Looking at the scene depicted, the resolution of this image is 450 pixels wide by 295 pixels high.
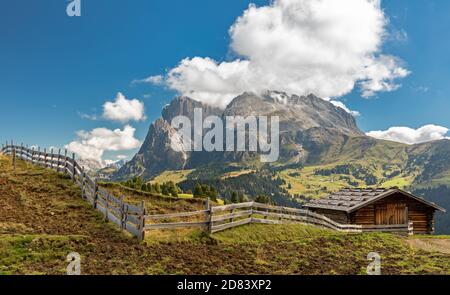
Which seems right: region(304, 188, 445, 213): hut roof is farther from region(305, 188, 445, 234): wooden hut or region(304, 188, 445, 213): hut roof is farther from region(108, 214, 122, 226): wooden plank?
region(108, 214, 122, 226): wooden plank

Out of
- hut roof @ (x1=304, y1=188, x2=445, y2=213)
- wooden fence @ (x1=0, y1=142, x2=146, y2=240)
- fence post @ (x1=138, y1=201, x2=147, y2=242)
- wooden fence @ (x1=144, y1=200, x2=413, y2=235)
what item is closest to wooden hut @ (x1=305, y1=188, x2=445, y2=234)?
hut roof @ (x1=304, y1=188, x2=445, y2=213)

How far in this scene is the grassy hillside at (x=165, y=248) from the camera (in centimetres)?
1271

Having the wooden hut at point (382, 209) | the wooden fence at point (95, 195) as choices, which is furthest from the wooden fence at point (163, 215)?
the wooden hut at point (382, 209)

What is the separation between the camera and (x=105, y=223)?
1991 cm

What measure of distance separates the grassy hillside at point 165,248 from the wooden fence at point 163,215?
56 cm

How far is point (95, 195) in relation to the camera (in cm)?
2275

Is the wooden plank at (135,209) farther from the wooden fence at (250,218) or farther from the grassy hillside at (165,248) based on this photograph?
the grassy hillside at (165,248)

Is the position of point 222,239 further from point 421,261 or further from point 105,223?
point 421,261

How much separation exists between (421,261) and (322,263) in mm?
4913

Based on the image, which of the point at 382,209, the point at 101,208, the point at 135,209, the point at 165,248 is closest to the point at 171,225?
the point at 135,209

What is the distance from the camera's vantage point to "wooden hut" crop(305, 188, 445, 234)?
37312mm

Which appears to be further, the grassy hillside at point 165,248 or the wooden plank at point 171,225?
the wooden plank at point 171,225

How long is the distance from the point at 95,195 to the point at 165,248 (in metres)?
8.92

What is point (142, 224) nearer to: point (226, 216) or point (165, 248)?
point (165, 248)
